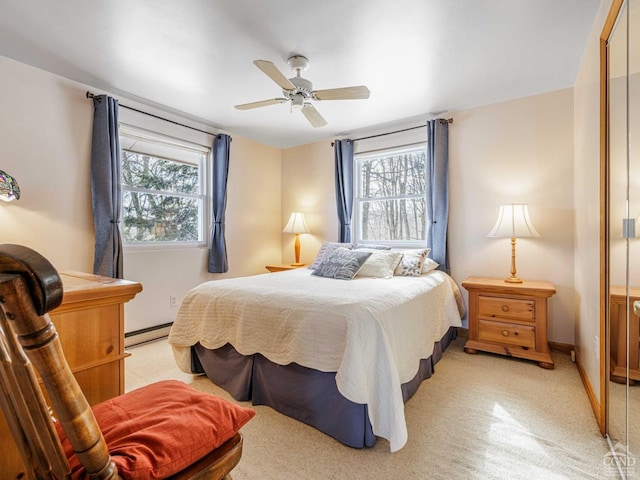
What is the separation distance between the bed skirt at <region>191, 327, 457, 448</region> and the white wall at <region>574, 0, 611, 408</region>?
109cm

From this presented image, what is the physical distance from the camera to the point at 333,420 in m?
1.70

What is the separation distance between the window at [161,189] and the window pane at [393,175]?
2050 millimetres

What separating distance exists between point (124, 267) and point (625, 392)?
12.1 feet

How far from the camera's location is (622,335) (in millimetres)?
1450

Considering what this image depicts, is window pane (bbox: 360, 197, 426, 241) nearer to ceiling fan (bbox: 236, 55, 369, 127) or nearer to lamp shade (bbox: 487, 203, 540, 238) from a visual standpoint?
lamp shade (bbox: 487, 203, 540, 238)

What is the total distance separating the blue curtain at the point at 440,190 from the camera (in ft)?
11.1

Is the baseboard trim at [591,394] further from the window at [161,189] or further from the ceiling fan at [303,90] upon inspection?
the window at [161,189]

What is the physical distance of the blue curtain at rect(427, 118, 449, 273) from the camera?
3.37 meters

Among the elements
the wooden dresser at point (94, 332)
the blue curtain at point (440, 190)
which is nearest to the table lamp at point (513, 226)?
the blue curtain at point (440, 190)

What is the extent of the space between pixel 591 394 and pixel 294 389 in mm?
1885

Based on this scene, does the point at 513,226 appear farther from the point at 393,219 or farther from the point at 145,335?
the point at 145,335

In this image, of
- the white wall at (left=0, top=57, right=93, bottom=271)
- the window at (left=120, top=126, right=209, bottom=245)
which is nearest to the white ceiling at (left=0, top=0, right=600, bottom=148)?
the white wall at (left=0, top=57, right=93, bottom=271)

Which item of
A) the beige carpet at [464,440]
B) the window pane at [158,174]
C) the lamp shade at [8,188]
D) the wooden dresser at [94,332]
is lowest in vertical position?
the beige carpet at [464,440]

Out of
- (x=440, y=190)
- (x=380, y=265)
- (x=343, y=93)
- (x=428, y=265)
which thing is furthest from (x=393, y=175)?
(x=343, y=93)
